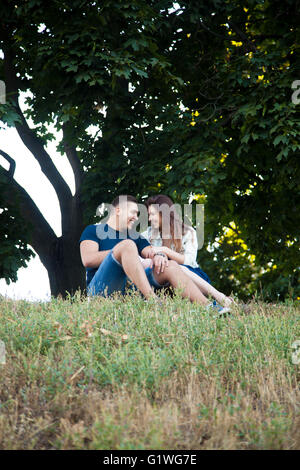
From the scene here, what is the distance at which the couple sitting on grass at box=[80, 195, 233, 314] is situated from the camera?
231 inches

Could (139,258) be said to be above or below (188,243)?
below

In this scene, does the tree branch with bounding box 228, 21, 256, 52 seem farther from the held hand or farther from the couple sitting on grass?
the held hand

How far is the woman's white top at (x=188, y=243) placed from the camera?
7.11 metres

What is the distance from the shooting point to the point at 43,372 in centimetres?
388

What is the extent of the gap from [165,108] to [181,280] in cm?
435

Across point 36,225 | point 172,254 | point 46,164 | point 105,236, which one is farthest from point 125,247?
point 46,164

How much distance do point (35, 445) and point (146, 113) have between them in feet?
25.3

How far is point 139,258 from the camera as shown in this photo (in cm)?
584

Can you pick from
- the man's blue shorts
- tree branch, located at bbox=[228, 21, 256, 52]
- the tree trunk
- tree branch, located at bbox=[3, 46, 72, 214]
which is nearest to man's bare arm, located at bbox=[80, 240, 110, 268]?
the man's blue shorts

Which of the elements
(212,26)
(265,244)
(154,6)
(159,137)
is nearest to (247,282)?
Answer: (265,244)

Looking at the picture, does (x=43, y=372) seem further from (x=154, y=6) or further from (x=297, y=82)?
(x=154, y=6)

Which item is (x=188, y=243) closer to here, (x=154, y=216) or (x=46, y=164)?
(x=154, y=216)

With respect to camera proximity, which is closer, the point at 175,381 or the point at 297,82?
the point at 175,381

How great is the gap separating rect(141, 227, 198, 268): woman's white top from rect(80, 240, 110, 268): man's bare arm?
1.05 m
